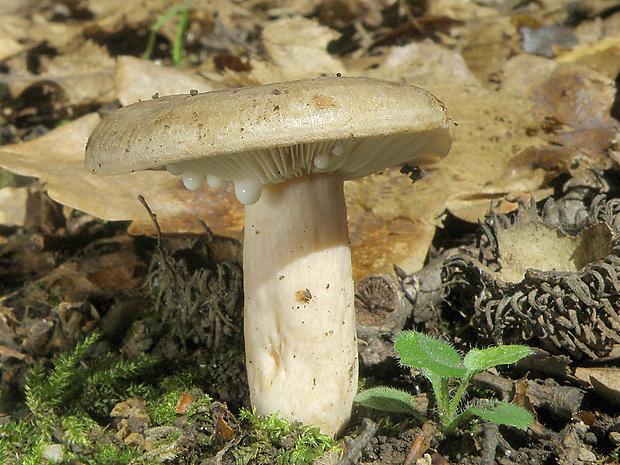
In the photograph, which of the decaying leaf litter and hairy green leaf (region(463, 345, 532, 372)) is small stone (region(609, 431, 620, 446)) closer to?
the decaying leaf litter

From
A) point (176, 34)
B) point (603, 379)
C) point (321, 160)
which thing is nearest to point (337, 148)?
point (321, 160)

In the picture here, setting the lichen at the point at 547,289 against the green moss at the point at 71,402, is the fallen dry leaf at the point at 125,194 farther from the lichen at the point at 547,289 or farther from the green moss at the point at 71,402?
the lichen at the point at 547,289

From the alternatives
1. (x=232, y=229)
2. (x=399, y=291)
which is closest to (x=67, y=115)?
(x=232, y=229)

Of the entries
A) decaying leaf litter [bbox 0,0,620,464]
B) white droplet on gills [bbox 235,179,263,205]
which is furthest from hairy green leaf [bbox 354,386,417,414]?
white droplet on gills [bbox 235,179,263,205]

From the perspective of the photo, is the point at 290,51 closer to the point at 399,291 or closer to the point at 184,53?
the point at 184,53

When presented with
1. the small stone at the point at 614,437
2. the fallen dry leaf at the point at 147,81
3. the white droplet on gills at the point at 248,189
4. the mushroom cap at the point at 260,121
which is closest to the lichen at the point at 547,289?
the small stone at the point at 614,437
